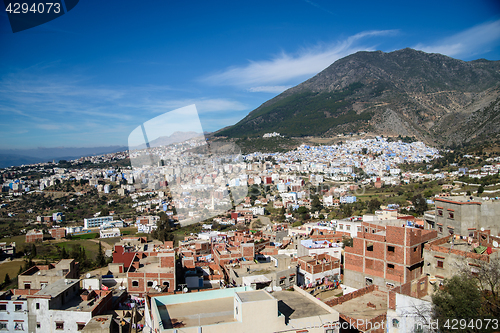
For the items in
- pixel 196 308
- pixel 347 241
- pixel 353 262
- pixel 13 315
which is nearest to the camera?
pixel 196 308

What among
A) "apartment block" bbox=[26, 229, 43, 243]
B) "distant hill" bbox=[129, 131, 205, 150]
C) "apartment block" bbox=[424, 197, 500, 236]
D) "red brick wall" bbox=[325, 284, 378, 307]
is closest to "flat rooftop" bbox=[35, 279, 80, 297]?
"distant hill" bbox=[129, 131, 205, 150]

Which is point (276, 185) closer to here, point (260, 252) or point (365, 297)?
point (260, 252)

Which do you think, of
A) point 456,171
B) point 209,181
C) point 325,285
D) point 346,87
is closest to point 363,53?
point 346,87

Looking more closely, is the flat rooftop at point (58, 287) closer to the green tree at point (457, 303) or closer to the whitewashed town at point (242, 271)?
the whitewashed town at point (242, 271)

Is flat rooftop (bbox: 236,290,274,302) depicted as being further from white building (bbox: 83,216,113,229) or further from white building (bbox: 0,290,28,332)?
white building (bbox: 83,216,113,229)

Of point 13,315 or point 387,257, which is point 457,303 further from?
point 13,315

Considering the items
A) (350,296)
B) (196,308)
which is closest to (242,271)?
(350,296)

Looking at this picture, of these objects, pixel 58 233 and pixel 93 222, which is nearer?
pixel 58 233
